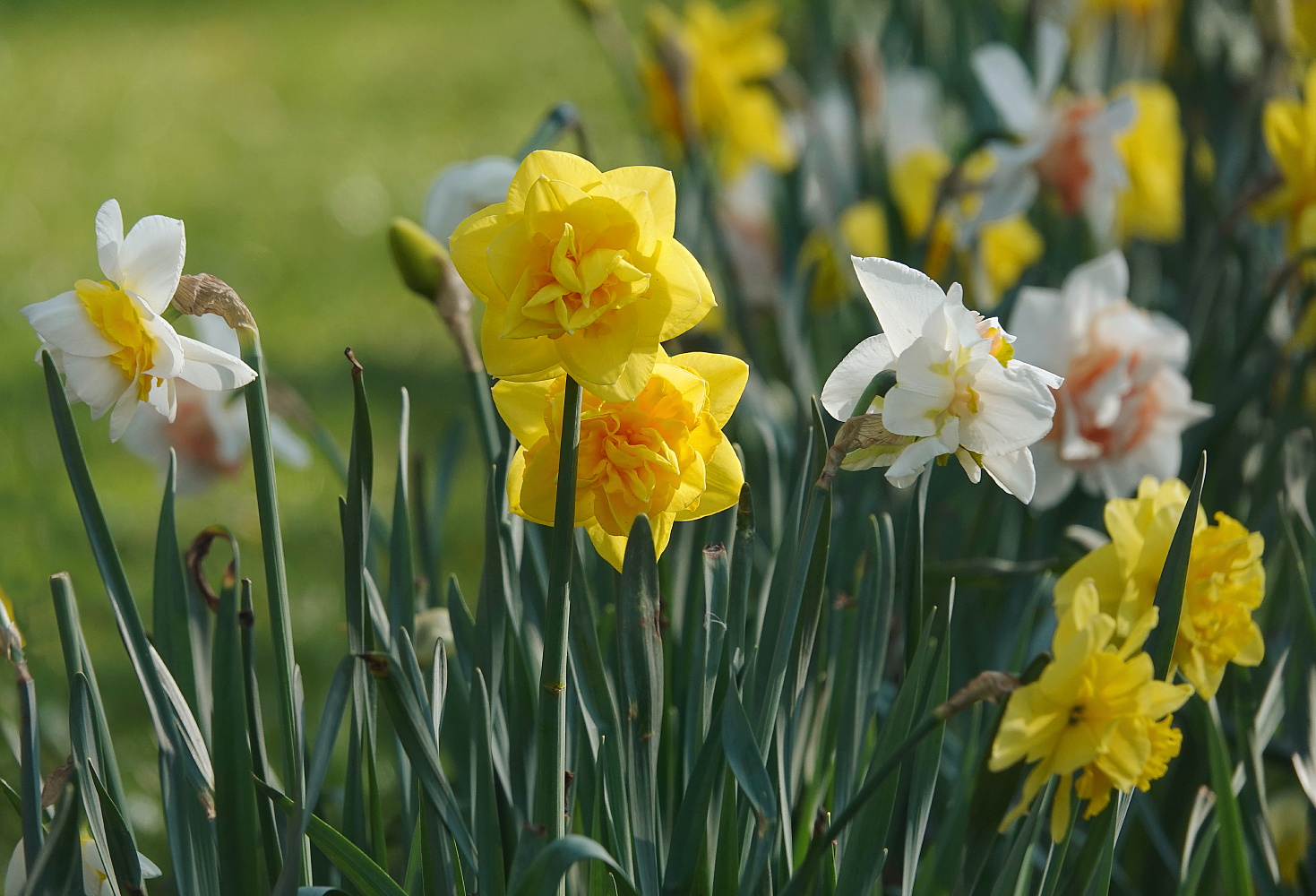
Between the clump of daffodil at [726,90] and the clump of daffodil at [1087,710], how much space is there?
1.45 m

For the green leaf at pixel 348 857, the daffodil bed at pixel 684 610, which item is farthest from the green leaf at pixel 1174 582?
the green leaf at pixel 348 857

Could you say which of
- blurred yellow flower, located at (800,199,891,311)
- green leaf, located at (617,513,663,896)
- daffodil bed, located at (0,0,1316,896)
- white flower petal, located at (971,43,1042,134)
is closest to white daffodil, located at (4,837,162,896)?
daffodil bed, located at (0,0,1316,896)

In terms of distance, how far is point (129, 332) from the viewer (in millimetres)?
611

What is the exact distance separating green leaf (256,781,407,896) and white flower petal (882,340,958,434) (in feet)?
1.38

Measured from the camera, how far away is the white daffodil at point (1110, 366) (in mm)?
1105

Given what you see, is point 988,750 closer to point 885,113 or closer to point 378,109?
point 885,113

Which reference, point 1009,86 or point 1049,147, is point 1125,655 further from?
point 1009,86

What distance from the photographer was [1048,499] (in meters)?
1.13

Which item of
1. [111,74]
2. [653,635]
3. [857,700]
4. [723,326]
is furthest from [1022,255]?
[111,74]

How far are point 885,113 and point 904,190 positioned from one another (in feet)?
0.83

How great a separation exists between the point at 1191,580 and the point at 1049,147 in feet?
3.15

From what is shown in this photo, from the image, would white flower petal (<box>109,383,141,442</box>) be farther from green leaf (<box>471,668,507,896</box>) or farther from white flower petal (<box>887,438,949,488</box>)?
white flower petal (<box>887,438,949,488</box>)

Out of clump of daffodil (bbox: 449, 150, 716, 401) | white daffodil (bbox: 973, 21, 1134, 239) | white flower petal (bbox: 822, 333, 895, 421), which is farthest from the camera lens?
white daffodil (bbox: 973, 21, 1134, 239)

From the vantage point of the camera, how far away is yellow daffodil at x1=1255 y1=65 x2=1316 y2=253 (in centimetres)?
124
